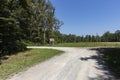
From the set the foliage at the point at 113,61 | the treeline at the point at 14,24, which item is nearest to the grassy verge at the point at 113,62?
the foliage at the point at 113,61

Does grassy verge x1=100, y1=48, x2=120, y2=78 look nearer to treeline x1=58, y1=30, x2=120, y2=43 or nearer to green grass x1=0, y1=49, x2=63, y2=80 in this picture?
green grass x1=0, y1=49, x2=63, y2=80

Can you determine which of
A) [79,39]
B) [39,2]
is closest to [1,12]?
[39,2]

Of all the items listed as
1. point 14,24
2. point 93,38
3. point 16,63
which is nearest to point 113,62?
point 16,63

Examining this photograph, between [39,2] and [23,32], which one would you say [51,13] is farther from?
[23,32]

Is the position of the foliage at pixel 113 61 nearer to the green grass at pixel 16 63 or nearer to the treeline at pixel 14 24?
the green grass at pixel 16 63

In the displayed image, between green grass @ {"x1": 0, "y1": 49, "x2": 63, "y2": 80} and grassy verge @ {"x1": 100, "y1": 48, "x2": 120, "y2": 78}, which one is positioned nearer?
green grass @ {"x1": 0, "y1": 49, "x2": 63, "y2": 80}

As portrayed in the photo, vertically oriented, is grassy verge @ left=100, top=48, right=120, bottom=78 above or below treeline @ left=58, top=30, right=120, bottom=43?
below

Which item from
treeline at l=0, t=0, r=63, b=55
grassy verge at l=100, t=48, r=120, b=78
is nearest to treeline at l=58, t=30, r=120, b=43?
treeline at l=0, t=0, r=63, b=55

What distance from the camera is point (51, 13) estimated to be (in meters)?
54.2

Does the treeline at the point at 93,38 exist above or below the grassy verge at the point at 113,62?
above

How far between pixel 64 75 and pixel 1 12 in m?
11.5

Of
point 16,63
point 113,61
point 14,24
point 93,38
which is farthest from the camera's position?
point 93,38

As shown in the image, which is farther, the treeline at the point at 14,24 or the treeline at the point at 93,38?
the treeline at the point at 93,38

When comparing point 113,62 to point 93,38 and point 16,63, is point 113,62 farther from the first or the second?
point 93,38
